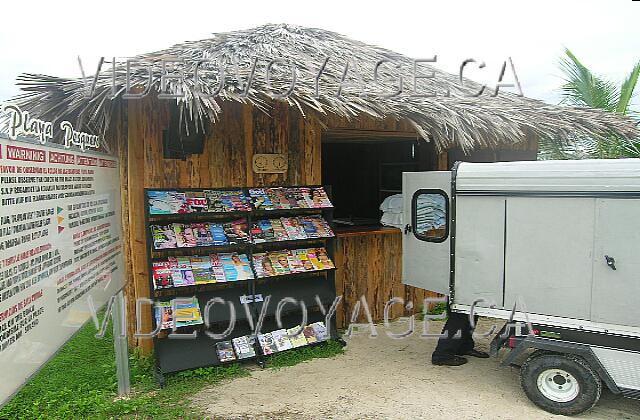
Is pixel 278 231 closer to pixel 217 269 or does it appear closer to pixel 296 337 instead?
pixel 217 269

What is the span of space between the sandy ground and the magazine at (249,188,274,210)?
1.77 metres

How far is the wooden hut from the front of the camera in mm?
4965

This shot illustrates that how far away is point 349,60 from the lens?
6.87 m

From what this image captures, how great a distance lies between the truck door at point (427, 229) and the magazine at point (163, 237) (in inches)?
95.1

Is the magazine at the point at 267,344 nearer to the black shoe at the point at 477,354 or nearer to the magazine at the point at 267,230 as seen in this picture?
the magazine at the point at 267,230

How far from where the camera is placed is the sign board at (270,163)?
232 inches

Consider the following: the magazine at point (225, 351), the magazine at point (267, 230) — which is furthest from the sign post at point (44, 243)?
the magazine at point (267, 230)

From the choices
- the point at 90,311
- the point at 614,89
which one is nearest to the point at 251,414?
the point at 90,311

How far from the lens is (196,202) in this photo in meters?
5.30

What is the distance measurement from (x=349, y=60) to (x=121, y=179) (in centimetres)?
342

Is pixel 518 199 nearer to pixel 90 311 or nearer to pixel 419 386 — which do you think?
pixel 419 386

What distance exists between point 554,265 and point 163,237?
145 inches

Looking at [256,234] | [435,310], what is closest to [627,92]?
[435,310]

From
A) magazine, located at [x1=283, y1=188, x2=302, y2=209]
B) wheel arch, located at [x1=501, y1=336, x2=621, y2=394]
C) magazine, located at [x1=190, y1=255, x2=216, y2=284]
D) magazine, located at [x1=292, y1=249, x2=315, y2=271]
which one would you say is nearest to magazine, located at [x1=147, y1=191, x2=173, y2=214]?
magazine, located at [x1=190, y1=255, x2=216, y2=284]
